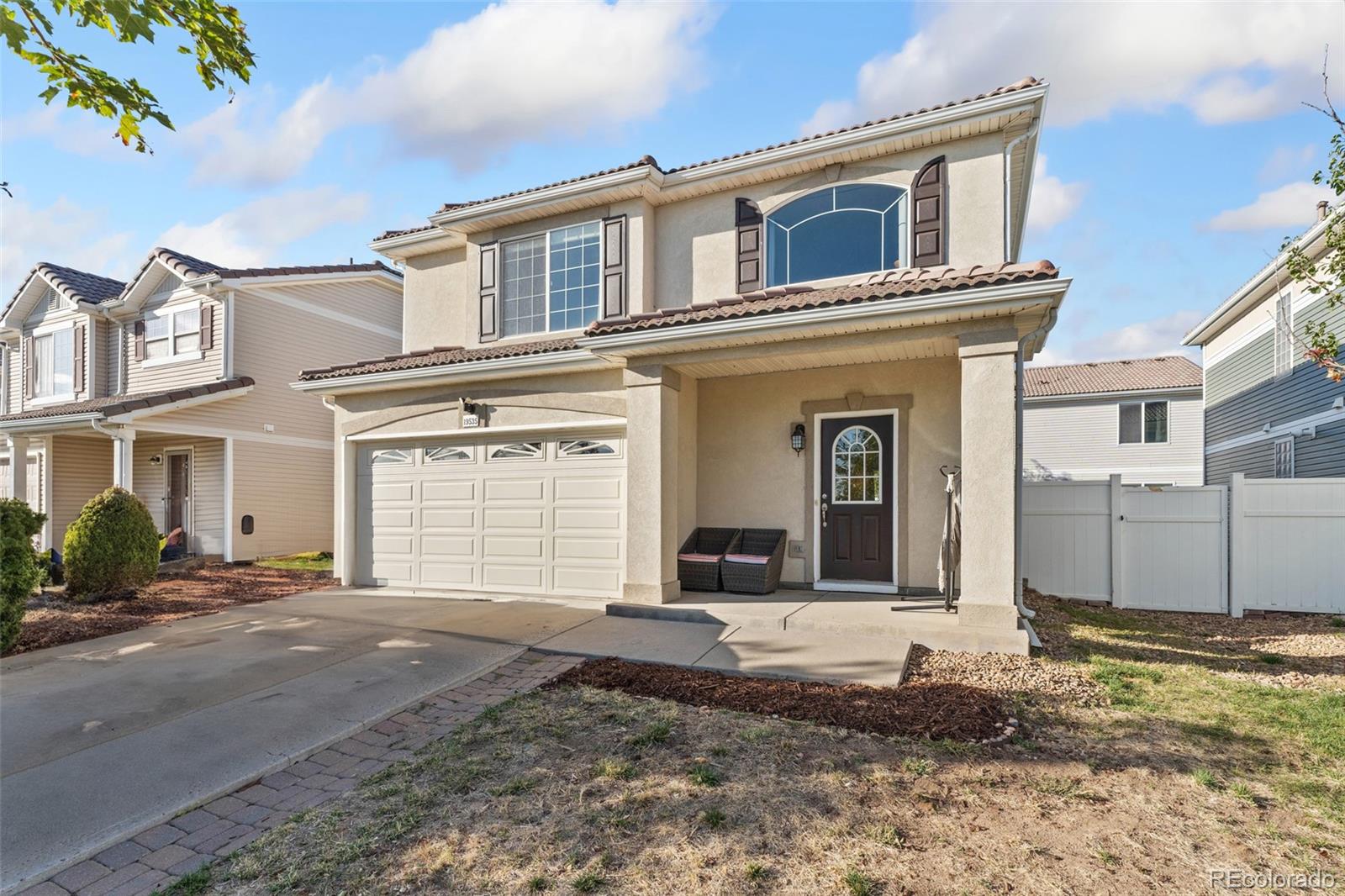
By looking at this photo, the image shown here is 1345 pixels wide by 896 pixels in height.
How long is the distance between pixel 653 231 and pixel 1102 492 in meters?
7.60

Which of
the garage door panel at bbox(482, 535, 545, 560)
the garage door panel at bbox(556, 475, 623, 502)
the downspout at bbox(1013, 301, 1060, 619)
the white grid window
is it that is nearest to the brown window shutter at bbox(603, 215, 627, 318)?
the white grid window

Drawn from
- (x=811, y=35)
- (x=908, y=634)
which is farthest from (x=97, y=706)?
(x=811, y=35)

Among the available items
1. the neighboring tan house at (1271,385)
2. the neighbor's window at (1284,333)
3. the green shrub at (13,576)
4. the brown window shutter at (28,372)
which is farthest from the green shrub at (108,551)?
the neighbor's window at (1284,333)

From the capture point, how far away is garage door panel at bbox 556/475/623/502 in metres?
8.70

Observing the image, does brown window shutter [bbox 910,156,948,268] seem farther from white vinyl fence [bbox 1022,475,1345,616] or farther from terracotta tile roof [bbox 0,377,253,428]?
terracotta tile roof [bbox 0,377,253,428]

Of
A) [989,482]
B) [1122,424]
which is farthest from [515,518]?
[1122,424]

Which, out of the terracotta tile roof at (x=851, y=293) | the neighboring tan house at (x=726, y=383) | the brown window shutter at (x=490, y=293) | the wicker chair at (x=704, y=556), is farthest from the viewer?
the brown window shutter at (x=490, y=293)

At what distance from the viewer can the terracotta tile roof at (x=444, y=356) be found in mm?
8852

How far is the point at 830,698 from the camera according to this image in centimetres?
501

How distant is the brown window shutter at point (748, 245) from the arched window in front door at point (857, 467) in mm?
2563

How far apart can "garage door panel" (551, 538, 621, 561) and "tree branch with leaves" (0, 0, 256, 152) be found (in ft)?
19.8

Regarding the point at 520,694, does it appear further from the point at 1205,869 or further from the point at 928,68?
the point at 928,68

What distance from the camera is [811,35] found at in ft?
26.9

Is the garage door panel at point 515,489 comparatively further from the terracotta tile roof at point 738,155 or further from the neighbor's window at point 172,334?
the neighbor's window at point 172,334
